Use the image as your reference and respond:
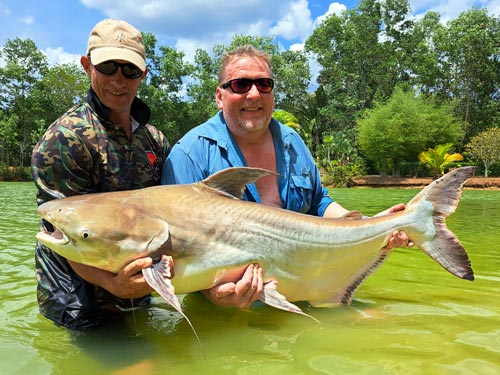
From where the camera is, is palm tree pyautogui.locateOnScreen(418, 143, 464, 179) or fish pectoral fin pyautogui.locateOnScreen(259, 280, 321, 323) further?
palm tree pyautogui.locateOnScreen(418, 143, 464, 179)

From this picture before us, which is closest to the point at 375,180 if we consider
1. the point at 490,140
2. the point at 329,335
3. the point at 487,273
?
the point at 490,140

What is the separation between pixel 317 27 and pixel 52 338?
156ft

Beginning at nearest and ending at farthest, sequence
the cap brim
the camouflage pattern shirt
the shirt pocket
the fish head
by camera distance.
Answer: the fish head → the camouflage pattern shirt → the cap brim → the shirt pocket

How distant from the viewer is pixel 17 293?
3830mm

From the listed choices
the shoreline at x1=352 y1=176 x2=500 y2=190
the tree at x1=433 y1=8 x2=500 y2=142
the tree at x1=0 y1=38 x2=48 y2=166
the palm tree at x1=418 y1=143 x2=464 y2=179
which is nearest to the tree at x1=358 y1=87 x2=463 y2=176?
the palm tree at x1=418 y1=143 x2=464 y2=179

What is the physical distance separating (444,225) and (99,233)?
7.16 feet

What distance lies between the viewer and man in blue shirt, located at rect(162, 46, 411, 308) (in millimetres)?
3453

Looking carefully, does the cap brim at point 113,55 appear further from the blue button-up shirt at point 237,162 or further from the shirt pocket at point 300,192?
the shirt pocket at point 300,192

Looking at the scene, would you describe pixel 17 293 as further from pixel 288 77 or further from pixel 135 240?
pixel 288 77

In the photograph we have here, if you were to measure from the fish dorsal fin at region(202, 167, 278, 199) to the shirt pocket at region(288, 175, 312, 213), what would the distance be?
98 cm

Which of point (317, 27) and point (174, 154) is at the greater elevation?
point (317, 27)

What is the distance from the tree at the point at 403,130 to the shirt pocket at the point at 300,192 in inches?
1256

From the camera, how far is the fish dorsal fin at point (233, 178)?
2.77 metres

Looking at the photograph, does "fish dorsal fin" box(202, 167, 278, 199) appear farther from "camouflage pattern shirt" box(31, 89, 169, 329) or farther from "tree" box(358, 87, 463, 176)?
"tree" box(358, 87, 463, 176)
